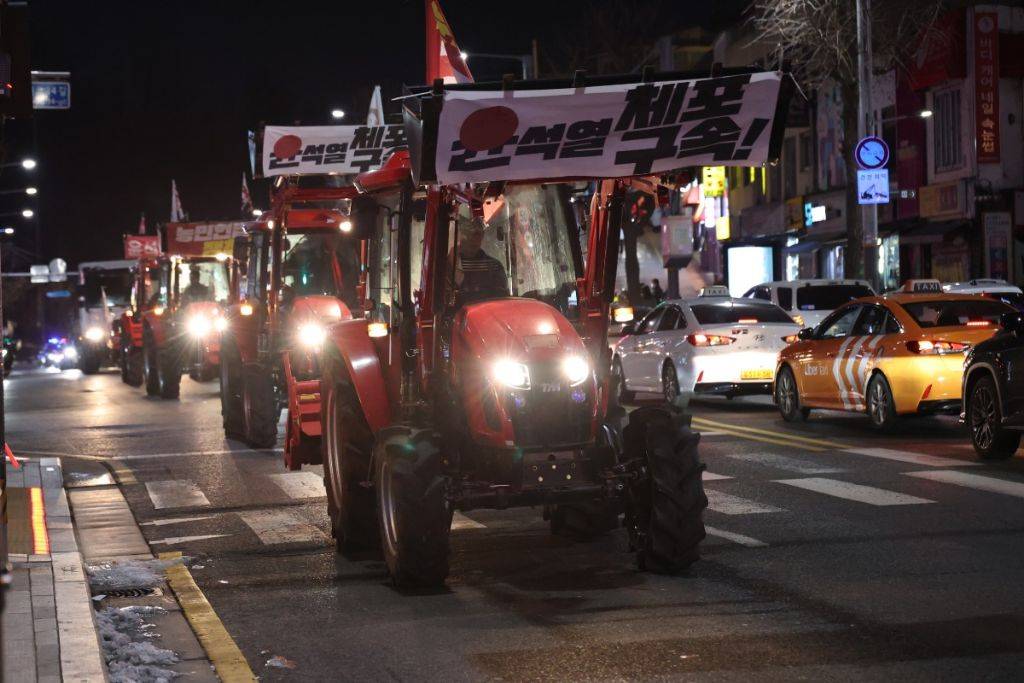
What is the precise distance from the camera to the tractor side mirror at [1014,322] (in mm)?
13617

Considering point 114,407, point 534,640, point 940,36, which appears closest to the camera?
point 534,640

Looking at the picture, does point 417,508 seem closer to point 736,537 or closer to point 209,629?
point 209,629

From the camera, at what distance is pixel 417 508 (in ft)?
26.9

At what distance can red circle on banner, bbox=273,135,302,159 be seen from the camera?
19.4 meters

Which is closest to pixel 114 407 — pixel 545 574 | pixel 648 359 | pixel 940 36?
pixel 648 359

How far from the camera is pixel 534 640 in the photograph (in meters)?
7.25

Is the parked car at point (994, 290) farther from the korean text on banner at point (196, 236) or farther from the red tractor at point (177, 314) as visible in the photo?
the korean text on banner at point (196, 236)

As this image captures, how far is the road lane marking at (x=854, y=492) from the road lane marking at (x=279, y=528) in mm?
4037

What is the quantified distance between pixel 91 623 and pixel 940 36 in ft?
109

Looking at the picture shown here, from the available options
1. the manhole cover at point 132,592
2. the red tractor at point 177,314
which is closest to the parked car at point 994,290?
the manhole cover at point 132,592

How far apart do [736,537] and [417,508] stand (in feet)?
9.21

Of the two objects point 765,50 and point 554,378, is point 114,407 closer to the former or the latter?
point 554,378

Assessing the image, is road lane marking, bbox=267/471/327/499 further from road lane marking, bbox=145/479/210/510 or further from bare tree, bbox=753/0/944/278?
bare tree, bbox=753/0/944/278

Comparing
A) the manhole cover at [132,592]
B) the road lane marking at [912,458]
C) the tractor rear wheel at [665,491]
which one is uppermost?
the tractor rear wheel at [665,491]
